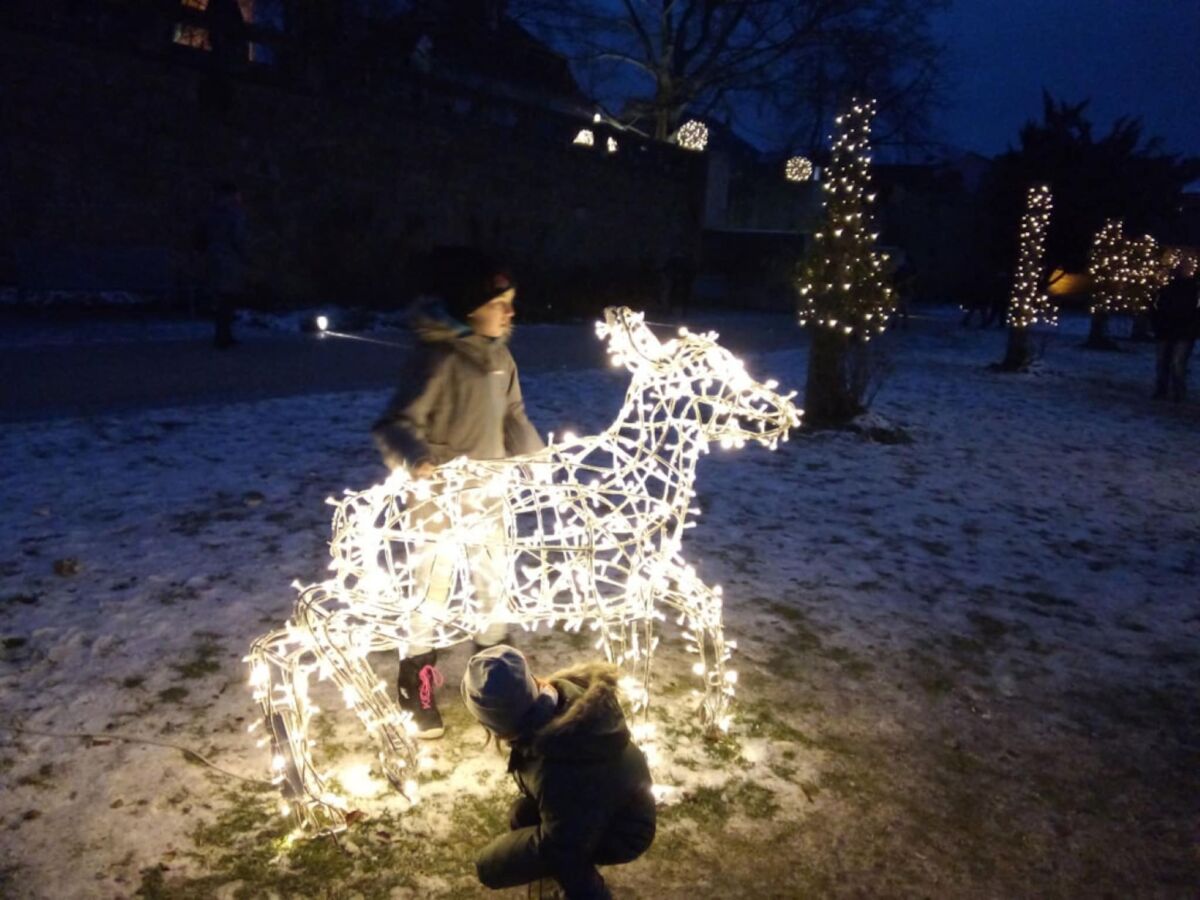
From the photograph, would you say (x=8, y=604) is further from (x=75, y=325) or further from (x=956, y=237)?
(x=956, y=237)

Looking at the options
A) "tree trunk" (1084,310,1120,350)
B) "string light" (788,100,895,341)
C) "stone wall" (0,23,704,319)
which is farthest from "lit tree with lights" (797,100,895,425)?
"tree trunk" (1084,310,1120,350)

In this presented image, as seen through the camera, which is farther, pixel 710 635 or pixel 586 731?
pixel 710 635

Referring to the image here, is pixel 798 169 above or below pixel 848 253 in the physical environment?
above

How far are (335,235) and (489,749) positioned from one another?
1443 cm

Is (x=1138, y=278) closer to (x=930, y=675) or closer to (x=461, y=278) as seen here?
(x=930, y=675)

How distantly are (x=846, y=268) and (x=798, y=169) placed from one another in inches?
1100

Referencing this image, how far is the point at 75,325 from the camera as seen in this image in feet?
39.1

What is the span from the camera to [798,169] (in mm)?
34844

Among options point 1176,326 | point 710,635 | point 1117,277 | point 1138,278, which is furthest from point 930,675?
point 1138,278

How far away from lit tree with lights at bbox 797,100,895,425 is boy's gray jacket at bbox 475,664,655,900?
7118 millimetres

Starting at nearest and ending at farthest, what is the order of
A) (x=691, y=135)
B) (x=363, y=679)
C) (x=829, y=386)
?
(x=363, y=679) → (x=829, y=386) → (x=691, y=135)

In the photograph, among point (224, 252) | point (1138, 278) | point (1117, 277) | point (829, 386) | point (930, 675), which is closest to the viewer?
point (930, 675)

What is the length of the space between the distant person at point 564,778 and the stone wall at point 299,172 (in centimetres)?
1313

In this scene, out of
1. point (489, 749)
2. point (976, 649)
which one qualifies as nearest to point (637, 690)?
point (489, 749)
